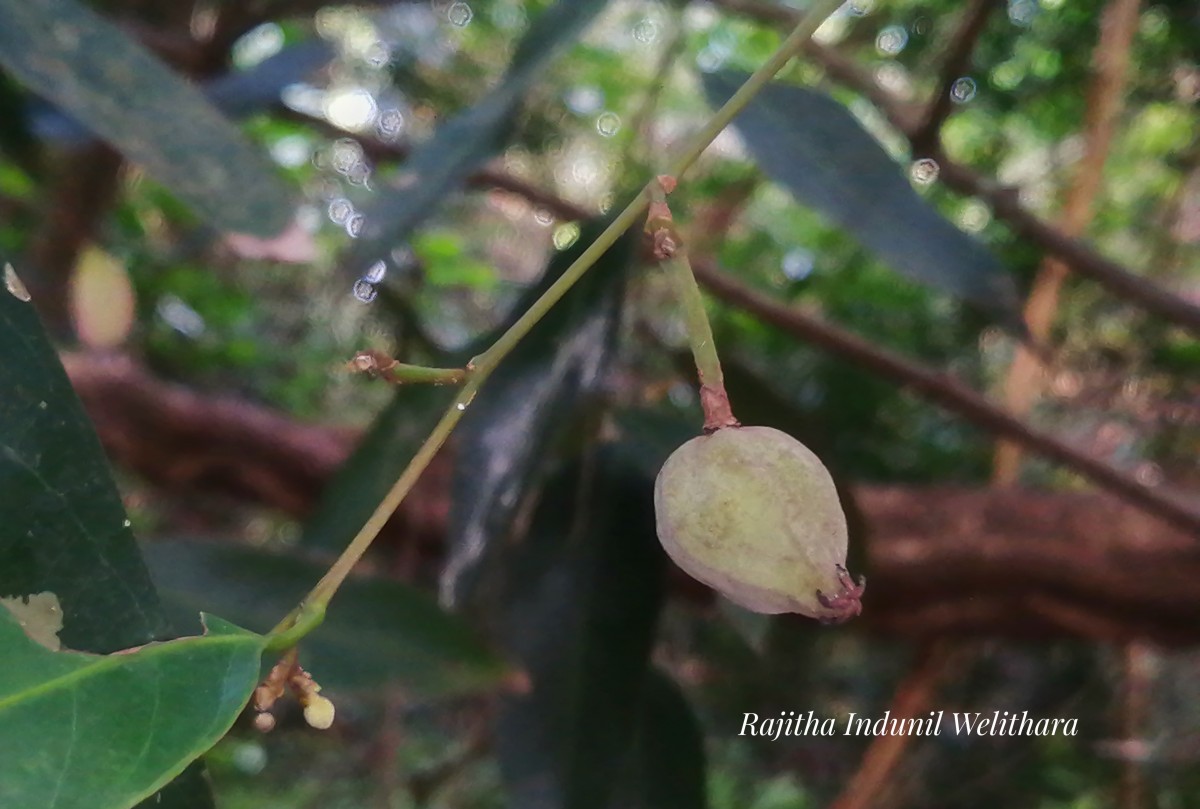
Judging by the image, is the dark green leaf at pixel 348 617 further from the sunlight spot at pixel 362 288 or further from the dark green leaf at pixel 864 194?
the dark green leaf at pixel 864 194

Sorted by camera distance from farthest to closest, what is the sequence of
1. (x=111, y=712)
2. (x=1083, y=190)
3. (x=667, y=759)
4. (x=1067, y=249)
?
(x=1083, y=190)
(x=1067, y=249)
(x=667, y=759)
(x=111, y=712)

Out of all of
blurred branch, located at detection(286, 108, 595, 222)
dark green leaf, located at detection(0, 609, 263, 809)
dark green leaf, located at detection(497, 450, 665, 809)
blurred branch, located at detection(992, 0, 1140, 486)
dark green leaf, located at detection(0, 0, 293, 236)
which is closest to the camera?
dark green leaf, located at detection(0, 609, 263, 809)

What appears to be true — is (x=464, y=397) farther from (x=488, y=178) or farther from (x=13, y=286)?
(x=488, y=178)

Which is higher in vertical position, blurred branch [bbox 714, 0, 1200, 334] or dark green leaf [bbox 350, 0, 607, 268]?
blurred branch [bbox 714, 0, 1200, 334]

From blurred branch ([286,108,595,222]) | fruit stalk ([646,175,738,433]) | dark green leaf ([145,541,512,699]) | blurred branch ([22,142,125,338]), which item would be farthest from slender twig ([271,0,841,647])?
blurred branch ([22,142,125,338])

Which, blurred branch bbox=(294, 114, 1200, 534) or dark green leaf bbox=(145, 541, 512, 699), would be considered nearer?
dark green leaf bbox=(145, 541, 512, 699)

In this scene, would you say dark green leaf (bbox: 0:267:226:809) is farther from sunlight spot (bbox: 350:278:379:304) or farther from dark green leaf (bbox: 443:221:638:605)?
sunlight spot (bbox: 350:278:379:304)

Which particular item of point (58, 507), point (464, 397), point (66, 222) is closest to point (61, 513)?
point (58, 507)
